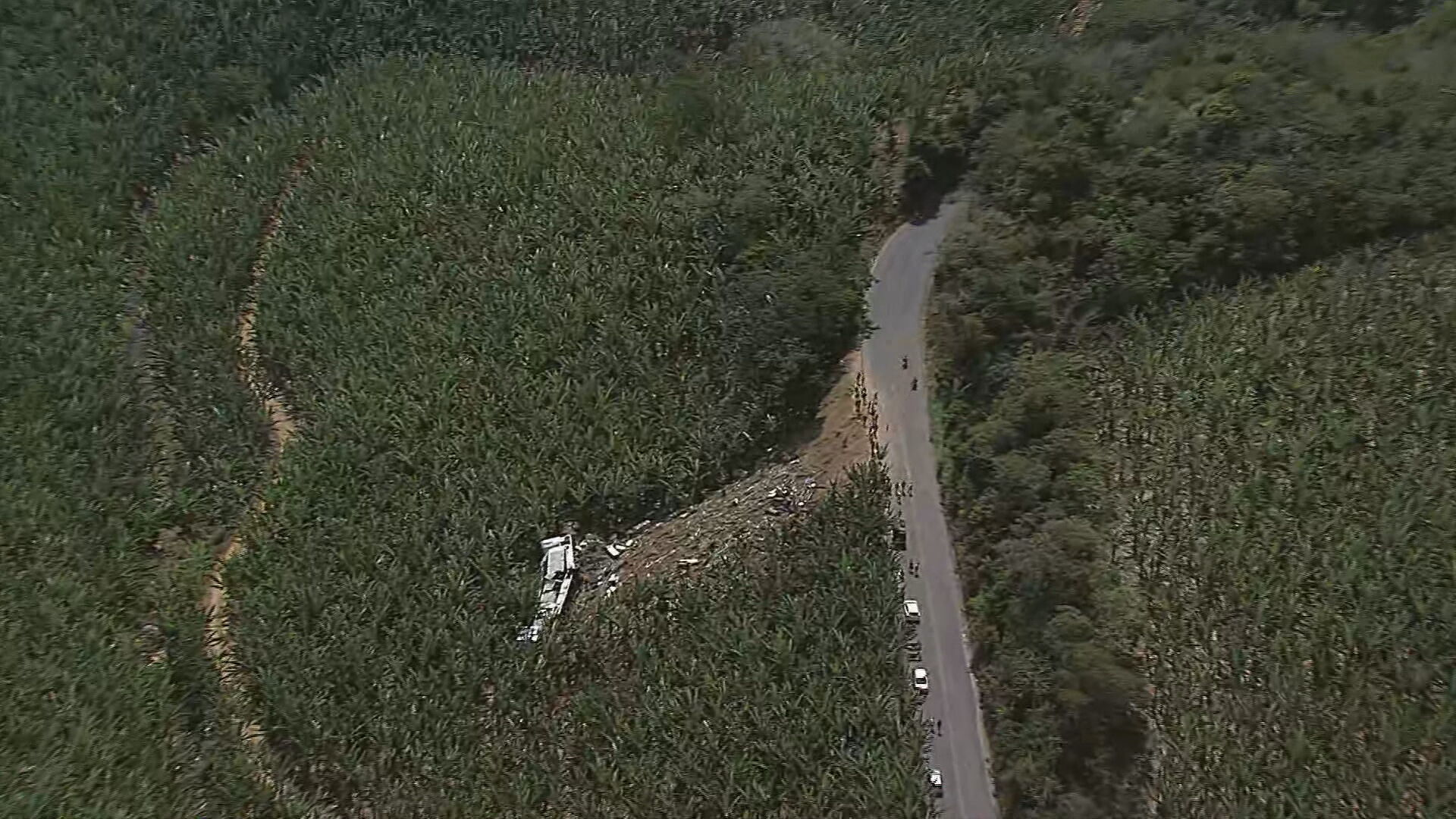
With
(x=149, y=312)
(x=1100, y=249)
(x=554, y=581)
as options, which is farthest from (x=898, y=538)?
(x=149, y=312)

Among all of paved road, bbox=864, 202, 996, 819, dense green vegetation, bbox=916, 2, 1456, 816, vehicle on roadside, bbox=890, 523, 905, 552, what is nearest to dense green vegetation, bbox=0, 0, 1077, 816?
paved road, bbox=864, 202, 996, 819

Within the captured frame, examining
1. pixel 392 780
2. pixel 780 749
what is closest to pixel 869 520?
pixel 780 749

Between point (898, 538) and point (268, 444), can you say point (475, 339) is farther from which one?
point (898, 538)

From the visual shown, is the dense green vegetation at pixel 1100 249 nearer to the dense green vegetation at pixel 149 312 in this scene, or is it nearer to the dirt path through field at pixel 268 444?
the dense green vegetation at pixel 149 312

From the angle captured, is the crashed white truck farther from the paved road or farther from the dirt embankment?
the paved road

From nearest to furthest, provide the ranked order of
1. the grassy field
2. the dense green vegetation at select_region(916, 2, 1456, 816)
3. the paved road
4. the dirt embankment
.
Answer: the grassy field, the dense green vegetation at select_region(916, 2, 1456, 816), the paved road, the dirt embankment
